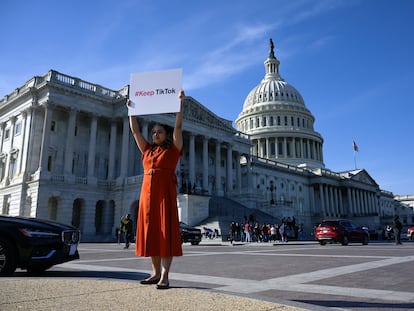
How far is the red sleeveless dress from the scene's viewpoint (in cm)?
538

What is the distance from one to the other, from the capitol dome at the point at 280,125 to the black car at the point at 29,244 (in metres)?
91.9

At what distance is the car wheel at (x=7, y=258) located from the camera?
289 inches

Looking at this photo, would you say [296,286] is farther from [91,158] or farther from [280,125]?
[280,125]

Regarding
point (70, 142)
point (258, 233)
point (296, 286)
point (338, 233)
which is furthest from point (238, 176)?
point (296, 286)

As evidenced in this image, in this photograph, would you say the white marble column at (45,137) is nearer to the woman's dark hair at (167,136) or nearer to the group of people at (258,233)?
the group of people at (258,233)

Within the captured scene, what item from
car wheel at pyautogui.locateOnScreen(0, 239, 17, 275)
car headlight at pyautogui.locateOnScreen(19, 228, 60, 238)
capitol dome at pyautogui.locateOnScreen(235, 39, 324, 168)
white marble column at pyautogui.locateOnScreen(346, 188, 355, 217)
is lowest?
car wheel at pyautogui.locateOnScreen(0, 239, 17, 275)

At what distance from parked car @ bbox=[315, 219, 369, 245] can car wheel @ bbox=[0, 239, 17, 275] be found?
73.5ft

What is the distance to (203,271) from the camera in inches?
340

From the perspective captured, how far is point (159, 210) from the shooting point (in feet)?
18.1

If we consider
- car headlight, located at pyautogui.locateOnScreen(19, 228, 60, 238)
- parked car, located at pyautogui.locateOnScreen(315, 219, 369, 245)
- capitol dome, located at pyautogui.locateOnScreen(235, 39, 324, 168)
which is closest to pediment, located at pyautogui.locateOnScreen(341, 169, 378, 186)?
capitol dome, located at pyautogui.locateOnScreen(235, 39, 324, 168)

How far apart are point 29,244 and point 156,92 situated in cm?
441

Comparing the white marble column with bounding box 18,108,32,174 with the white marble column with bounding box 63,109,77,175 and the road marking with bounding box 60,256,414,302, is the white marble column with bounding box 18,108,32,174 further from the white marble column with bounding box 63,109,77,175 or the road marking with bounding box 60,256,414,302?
the road marking with bounding box 60,256,414,302

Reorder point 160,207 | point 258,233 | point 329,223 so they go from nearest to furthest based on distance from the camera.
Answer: point 160,207 → point 329,223 → point 258,233

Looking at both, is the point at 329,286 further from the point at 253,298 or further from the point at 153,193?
→ the point at 153,193
